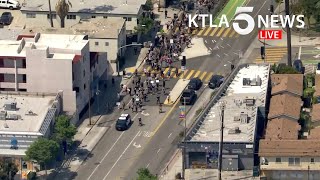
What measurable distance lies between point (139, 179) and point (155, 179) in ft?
6.30

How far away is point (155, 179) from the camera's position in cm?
19975

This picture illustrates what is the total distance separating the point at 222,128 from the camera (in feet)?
646

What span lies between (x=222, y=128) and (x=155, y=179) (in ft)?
34.2

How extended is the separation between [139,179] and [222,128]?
1191cm

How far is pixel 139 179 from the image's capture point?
199625 millimetres
